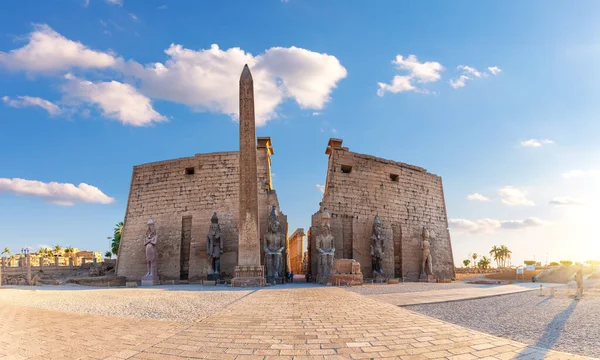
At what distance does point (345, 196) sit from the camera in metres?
18.7

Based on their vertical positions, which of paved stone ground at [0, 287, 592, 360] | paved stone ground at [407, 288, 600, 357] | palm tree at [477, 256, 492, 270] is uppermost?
paved stone ground at [0, 287, 592, 360]

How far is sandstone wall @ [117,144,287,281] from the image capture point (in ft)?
59.0

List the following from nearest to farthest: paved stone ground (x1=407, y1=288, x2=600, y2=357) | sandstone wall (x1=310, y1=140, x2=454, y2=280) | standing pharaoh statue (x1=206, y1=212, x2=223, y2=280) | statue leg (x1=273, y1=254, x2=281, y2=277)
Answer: paved stone ground (x1=407, y1=288, x2=600, y2=357)
statue leg (x1=273, y1=254, x2=281, y2=277)
standing pharaoh statue (x1=206, y1=212, x2=223, y2=280)
sandstone wall (x1=310, y1=140, x2=454, y2=280)

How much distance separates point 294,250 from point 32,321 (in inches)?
994

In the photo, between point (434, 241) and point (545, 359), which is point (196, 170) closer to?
point (434, 241)

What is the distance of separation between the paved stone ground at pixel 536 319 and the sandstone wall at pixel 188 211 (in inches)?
413

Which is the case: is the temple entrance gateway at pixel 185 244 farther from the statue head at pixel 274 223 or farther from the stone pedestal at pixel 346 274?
the stone pedestal at pixel 346 274

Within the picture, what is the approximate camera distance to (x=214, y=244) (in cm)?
1683

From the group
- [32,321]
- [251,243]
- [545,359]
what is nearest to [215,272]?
[251,243]

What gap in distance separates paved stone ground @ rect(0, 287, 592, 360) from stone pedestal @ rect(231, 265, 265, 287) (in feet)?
24.2

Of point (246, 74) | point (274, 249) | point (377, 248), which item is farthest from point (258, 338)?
point (377, 248)

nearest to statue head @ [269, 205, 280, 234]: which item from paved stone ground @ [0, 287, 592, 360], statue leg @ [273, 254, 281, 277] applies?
statue leg @ [273, 254, 281, 277]

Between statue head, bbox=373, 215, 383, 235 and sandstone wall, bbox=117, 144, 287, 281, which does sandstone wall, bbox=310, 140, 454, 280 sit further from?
sandstone wall, bbox=117, 144, 287, 281

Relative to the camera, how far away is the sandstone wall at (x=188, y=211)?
17984 mm
